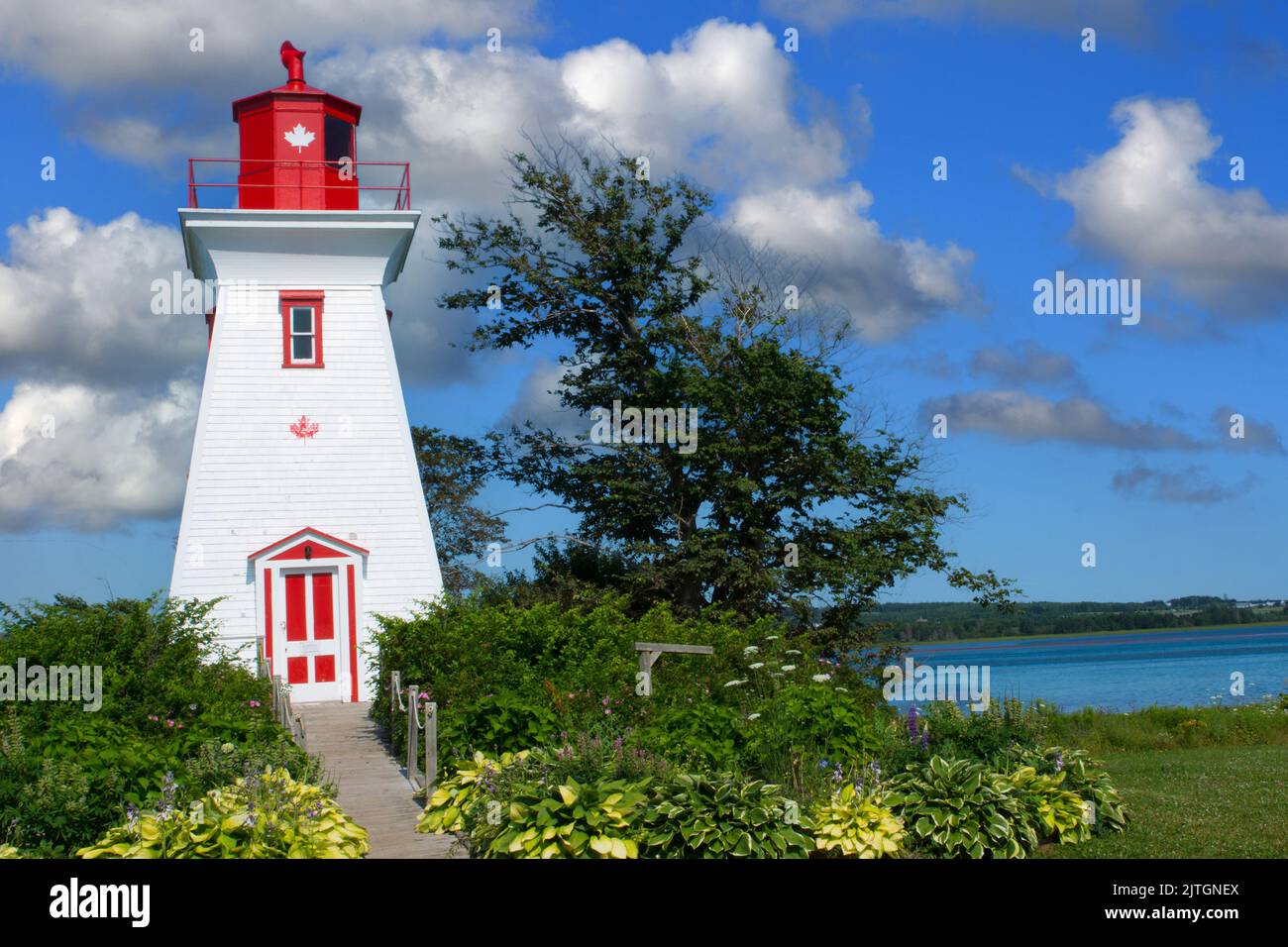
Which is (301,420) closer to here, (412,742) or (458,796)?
(412,742)

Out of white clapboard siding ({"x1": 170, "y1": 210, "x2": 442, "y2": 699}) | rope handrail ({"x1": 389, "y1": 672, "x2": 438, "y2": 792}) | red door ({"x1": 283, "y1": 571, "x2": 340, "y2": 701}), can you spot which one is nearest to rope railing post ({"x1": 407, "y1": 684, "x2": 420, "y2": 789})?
rope handrail ({"x1": 389, "y1": 672, "x2": 438, "y2": 792})

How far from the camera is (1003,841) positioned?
9641 mm

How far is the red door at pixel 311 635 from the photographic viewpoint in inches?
834

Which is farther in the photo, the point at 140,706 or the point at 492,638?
the point at 492,638

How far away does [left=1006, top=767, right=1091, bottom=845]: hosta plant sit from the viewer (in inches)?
404

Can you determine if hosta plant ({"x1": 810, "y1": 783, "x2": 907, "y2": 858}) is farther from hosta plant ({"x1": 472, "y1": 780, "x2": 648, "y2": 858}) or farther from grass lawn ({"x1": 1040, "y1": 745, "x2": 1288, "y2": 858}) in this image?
grass lawn ({"x1": 1040, "y1": 745, "x2": 1288, "y2": 858})

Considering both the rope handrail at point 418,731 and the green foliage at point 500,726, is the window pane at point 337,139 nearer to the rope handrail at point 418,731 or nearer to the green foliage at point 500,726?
the rope handrail at point 418,731

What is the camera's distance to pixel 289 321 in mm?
22031

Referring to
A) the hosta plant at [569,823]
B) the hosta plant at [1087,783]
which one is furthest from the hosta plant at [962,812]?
the hosta plant at [569,823]

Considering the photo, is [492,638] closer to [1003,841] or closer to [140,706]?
[140,706]

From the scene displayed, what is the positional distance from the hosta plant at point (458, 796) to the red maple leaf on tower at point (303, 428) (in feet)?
38.7
